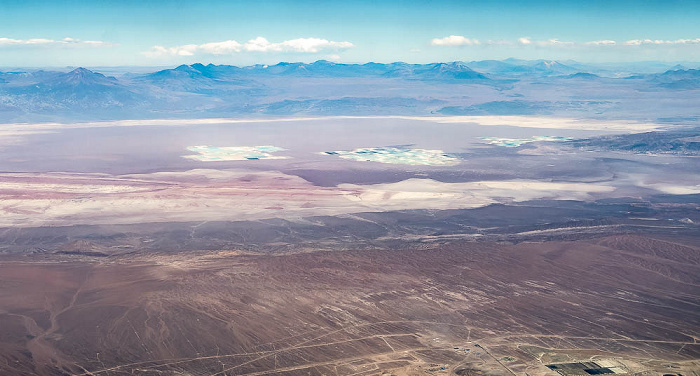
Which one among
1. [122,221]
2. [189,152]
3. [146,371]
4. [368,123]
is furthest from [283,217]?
[368,123]

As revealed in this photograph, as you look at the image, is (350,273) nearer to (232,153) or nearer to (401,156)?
(401,156)

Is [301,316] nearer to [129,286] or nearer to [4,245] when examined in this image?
[129,286]

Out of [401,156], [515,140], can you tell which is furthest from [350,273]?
[515,140]

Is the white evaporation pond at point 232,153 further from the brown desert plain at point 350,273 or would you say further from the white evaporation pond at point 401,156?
the brown desert plain at point 350,273

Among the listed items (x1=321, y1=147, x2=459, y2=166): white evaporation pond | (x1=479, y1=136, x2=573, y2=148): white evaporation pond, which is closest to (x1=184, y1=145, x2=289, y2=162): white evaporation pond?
(x1=321, y1=147, x2=459, y2=166): white evaporation pond

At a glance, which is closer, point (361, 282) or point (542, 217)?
point (361, 282)
